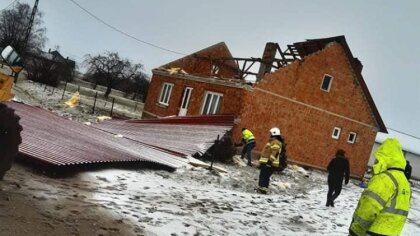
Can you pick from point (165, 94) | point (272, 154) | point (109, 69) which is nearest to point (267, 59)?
point (165, 94)

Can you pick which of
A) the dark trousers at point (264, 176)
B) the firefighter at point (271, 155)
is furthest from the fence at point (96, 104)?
the firefighter at point (271, 155)

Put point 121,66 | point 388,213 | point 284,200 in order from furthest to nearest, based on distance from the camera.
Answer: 1. point 121,66
2. point 284,200
3. point 388,213

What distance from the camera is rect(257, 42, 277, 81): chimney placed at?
2072 centimetres

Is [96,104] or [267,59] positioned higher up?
[267,59]

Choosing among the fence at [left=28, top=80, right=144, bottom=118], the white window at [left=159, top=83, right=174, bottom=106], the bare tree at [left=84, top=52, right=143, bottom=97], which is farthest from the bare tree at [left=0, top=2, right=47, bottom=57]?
the white window at [left=159, top=83, right=174, bottom=106]

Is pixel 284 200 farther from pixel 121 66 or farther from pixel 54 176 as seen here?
pixel 121 66

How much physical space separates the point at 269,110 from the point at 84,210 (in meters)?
14.7

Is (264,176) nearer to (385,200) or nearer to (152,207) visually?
(152,207)

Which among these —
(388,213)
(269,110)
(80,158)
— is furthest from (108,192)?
(269,110)

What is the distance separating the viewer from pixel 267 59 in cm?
2112

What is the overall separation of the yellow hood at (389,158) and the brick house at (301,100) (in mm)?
14450

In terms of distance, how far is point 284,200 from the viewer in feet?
34.7

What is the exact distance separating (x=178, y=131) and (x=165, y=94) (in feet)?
28.9

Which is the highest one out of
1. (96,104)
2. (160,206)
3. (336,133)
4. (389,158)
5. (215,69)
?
(215,69)
